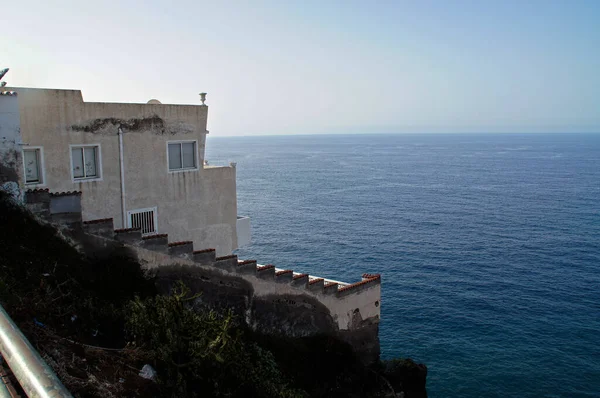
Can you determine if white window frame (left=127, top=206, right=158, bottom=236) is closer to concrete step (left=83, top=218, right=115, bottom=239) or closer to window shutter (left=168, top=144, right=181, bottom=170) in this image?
window shutter (left=168, top=144, right=181, bottom=170)

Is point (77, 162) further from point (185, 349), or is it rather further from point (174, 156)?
point (185, 349)

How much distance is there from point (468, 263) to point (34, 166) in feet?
147

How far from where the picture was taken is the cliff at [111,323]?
885 cm

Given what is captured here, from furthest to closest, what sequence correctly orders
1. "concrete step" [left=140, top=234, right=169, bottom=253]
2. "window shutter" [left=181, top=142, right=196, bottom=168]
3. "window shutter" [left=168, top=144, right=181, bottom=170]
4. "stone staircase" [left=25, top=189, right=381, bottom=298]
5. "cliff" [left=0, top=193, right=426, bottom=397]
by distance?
"window shutter" [left=181, top=142, right=196, bottom=168] → "window shutter" [left=168, top=144, right=181, bottom=170] → "concrete step" [left=140, top=234, right=169, bottom=253] → "stone staircase" [left=25, top=189, right=381, bottom=298] → "cliff" [left=0, top=193, right=426, bottom=397]

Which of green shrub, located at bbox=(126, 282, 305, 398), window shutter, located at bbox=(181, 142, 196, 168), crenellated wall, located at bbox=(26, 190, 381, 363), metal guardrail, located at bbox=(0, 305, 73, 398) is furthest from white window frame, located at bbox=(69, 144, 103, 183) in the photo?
metal guardrail, located at bbox=(0, 305, 73, 398)

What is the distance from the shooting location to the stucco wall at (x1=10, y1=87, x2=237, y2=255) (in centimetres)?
1641

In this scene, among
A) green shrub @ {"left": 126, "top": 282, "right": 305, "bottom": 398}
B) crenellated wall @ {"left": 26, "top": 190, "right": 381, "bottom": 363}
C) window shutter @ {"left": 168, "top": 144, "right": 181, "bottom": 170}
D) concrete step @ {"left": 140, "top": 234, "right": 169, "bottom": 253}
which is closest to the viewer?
green shrub @ {"left": 126, "top": 282, "right": 305, "bottom": 398}

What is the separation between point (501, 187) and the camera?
334 feet

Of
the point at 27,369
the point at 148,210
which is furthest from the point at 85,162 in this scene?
the point at 27,369

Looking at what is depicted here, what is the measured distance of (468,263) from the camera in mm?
52000

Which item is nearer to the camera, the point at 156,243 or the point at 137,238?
the point at 137,238

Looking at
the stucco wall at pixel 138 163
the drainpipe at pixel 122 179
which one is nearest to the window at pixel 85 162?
the stucco wall at pixel 138 163

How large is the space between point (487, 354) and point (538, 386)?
4287mm

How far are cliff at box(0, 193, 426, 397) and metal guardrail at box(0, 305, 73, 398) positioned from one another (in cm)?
450
